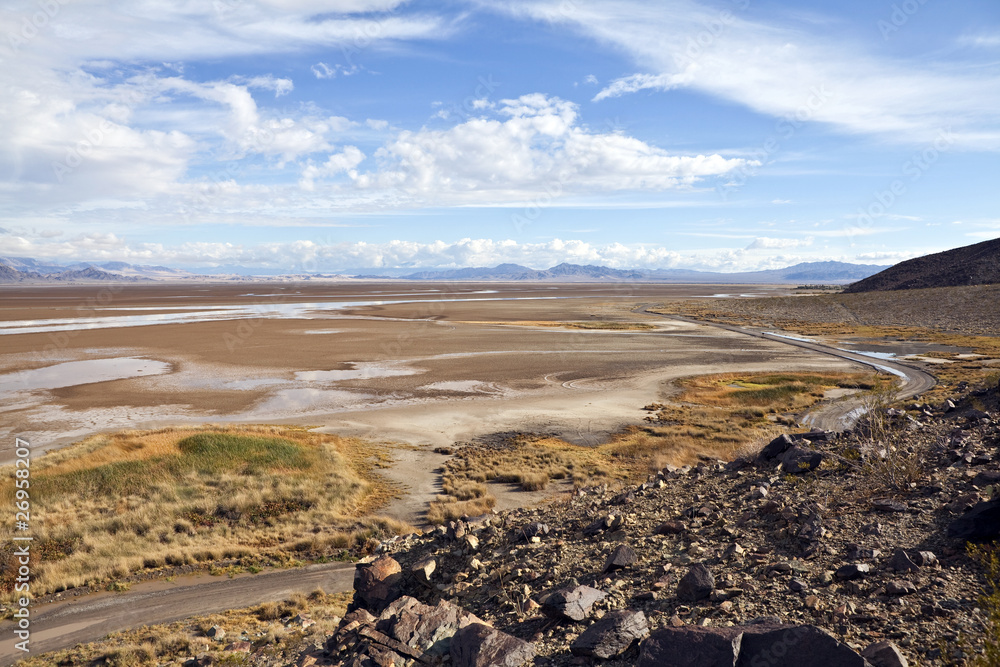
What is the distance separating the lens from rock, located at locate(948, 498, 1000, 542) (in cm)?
717

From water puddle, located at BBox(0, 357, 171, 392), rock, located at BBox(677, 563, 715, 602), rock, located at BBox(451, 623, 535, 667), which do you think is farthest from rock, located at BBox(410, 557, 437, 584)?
water puddle, located at BBox(0, 357, 171, 392)

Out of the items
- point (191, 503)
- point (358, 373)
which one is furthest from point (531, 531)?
point (358, 373)

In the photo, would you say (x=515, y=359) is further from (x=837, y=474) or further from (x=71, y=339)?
(x=71, y=339)

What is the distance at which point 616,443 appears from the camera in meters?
25.8

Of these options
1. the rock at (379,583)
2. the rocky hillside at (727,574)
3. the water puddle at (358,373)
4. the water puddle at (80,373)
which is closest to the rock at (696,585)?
the rocky hillside at (727,574)

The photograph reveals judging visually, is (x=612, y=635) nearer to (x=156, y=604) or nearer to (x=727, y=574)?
(x=727, y=574)

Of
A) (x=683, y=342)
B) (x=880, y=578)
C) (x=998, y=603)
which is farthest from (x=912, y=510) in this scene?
(x=683, y=342)

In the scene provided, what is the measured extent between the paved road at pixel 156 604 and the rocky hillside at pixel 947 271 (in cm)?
12396

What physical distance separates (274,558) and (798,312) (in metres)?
105

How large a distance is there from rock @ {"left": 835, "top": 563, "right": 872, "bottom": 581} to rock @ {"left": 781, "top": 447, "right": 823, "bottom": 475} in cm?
480

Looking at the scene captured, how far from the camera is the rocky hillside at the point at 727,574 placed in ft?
18.7

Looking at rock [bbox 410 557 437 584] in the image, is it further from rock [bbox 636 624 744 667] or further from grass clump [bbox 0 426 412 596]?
grass clump [bbox 0 426 412 596]

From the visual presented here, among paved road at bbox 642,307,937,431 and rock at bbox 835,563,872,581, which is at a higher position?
rock at bbox 835,563,872,581

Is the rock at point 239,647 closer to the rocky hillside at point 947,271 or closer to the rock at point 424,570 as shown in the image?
the rock at point 424,570
